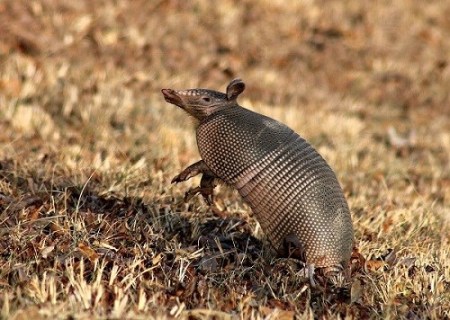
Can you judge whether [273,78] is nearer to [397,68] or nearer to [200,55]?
[200,55]

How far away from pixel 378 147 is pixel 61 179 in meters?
4.40

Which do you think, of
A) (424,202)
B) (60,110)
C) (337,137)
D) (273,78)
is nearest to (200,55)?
(273,78)

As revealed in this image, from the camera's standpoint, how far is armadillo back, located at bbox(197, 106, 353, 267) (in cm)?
399

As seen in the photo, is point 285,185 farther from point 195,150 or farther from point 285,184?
point 195,150

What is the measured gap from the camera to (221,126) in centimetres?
420

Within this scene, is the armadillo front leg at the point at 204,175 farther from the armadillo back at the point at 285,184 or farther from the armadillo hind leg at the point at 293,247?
the armadillo hind leg at the point at 293,247

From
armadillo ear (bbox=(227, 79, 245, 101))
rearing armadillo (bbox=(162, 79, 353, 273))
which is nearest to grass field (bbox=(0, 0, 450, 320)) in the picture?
rearing armadillo (bbox=(162, 79, 353, 273))

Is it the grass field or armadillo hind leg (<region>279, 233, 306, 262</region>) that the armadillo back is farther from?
the grass field

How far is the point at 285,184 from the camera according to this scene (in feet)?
13.1

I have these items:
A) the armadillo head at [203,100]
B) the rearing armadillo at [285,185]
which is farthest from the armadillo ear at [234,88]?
the rearing armadillo at [285,185]

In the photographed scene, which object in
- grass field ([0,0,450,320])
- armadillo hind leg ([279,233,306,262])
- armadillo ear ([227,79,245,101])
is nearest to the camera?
grass field ([0,0,450,320])

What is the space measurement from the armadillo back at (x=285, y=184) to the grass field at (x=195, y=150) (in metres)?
0.24

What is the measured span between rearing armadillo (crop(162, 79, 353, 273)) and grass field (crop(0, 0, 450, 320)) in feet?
0.65

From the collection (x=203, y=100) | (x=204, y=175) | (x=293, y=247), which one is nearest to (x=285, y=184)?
(x=293, y=247)
